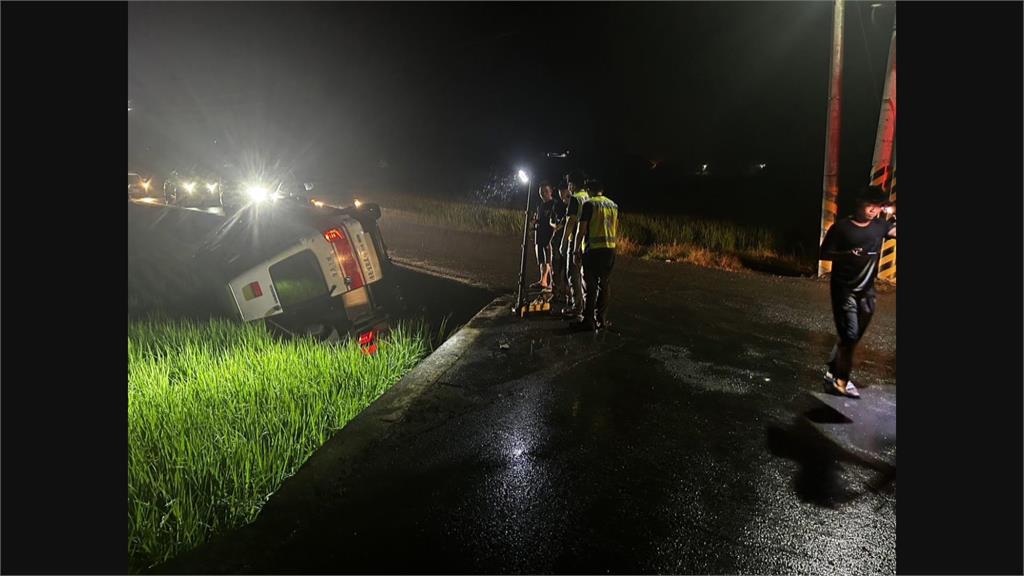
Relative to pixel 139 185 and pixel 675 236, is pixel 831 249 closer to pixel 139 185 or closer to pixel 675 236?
pixel 675 236

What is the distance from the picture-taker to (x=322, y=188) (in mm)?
19812

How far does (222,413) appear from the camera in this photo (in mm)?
4250

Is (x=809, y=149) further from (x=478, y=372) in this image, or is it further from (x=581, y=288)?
(x=478, y=372)

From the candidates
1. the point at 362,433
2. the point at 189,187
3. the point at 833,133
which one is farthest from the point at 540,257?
the point at 189,187

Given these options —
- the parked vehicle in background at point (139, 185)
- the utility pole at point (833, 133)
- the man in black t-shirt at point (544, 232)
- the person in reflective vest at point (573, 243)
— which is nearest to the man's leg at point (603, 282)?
the person in reflective vest at point (573, 243)

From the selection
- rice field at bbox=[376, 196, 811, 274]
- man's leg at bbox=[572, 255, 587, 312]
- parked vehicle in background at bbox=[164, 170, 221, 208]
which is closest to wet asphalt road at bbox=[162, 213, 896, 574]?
man's leg at bbox=[572, 255, 587, 312]

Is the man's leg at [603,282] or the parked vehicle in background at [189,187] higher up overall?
the parked vehicle in background at [189,187]

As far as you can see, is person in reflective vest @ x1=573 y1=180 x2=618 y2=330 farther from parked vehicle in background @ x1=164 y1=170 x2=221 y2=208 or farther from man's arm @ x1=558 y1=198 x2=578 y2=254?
parked vehicle in background @ x1=164 y1=170 x2=221 y2=208

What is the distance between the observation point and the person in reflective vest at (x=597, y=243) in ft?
21.4

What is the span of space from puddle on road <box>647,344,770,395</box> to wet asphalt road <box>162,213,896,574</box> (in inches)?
1.1

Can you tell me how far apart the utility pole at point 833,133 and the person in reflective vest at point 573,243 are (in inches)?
180

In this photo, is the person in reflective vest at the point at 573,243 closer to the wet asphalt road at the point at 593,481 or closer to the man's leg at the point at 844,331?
the wet asphalt road at the point at 593,481

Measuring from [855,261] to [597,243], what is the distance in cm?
251

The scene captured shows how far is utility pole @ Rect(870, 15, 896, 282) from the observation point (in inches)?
387
